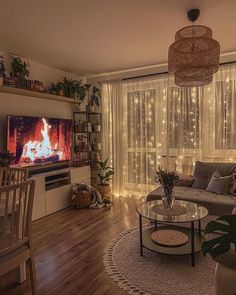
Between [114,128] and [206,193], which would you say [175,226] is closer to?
[206,193]

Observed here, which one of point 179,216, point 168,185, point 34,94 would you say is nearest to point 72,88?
point 34,94

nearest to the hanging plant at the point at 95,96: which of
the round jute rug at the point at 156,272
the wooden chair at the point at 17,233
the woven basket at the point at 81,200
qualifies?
the woven basket at the point at 81,200

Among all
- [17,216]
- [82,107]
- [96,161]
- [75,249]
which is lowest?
[75,249]

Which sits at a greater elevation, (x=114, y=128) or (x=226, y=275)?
(x=114, y=128)

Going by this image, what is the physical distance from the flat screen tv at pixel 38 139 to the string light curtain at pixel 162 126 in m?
0.97

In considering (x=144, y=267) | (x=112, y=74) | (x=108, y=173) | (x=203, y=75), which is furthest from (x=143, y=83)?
(x=144, y=267)

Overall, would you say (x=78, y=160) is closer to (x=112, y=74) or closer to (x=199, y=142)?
(x=112, y=74)

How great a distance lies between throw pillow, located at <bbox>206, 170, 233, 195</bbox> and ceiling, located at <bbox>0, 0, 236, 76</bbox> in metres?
1.96

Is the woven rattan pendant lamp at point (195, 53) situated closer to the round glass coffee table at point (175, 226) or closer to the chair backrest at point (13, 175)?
the round glass coffee table at point (175, 226)

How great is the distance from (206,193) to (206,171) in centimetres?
51

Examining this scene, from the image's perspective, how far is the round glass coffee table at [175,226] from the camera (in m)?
2.34

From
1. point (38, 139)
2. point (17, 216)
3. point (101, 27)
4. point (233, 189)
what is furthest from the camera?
point (38, 139)

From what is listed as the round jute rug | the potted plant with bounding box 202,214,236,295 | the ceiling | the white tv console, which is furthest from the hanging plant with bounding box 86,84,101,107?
the potted plant with bounding box 202,214,236,295

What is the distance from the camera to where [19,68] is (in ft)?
12.2
